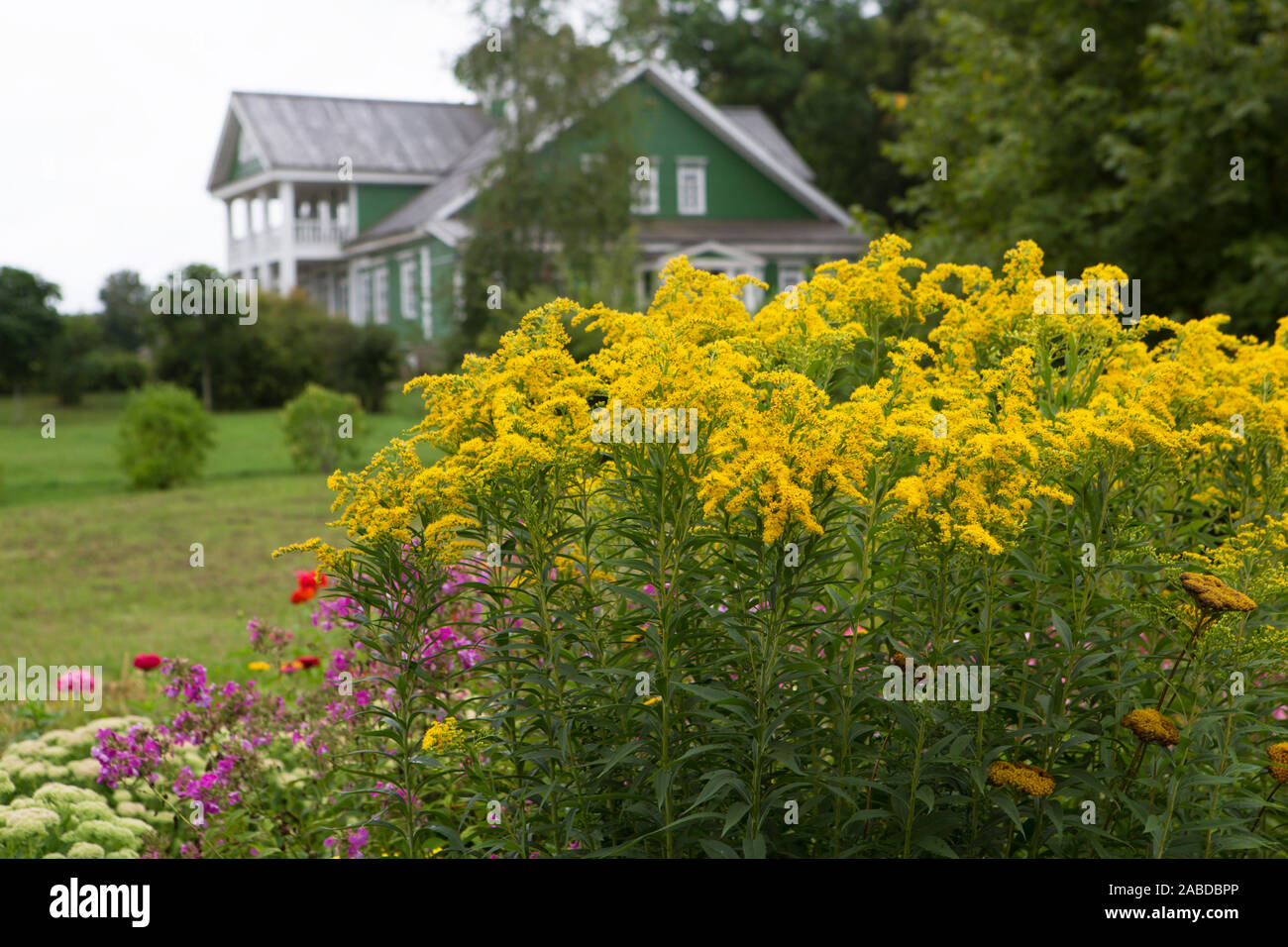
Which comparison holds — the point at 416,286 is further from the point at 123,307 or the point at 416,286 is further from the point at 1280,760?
the point at 123,307

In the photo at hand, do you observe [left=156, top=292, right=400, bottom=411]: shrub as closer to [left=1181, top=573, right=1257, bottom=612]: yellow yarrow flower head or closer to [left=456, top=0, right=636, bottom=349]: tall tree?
[left=456, top=0, right=636, bottom=349]: tall tree

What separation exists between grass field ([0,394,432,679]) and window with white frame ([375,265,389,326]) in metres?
14.2

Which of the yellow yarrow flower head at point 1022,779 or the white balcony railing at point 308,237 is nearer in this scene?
the yellow yarrow flower head at point 1022,779

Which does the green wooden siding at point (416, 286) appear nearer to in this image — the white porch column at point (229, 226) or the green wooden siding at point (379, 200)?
the green wooden siding at point (379, 200)

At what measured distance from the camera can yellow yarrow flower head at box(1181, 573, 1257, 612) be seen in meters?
2.83

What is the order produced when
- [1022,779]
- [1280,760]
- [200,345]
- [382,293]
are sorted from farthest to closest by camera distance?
[382,293]
[200,345]
[1280,760]
[1022,779]

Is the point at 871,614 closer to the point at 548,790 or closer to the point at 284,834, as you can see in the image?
the point at 548,790

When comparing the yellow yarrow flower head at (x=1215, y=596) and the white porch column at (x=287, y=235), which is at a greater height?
the white porch column at (x=287, y=235)

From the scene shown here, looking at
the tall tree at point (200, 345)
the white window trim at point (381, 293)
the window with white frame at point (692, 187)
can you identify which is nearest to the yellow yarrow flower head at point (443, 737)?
the tall tree at point (200, 345)

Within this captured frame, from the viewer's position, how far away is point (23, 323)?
26.9 metres

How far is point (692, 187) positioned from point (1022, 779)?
99.3 ft

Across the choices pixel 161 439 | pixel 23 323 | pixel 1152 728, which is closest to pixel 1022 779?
pixel 1152 728

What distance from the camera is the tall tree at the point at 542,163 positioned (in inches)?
787

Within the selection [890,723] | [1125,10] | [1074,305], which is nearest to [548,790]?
[890,723]
